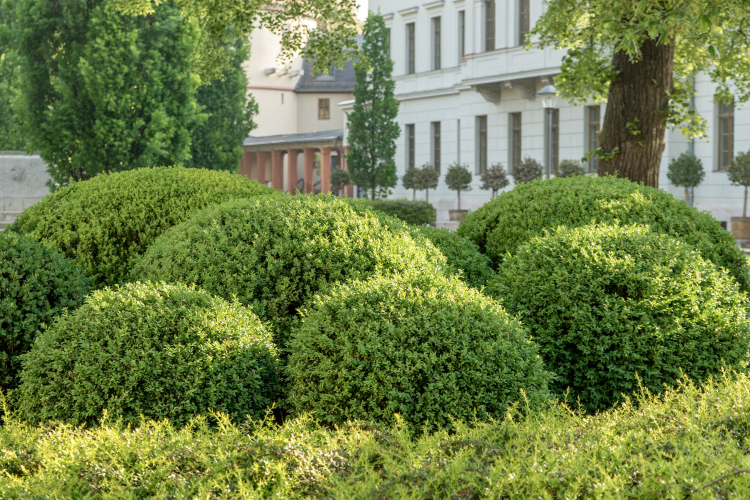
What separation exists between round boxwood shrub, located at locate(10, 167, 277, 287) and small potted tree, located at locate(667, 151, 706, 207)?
20.1 meters

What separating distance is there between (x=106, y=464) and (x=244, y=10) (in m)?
8.56

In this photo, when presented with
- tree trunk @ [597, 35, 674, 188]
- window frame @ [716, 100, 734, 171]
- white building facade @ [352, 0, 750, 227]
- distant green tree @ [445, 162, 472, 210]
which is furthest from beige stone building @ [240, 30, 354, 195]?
tree trunk @ [597, 35, 674, 188]

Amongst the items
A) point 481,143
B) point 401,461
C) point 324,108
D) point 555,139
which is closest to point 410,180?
point 481,143

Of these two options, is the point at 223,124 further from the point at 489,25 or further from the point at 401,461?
the point at 401,461

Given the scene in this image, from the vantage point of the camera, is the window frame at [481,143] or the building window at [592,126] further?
the window frame at [481,143]

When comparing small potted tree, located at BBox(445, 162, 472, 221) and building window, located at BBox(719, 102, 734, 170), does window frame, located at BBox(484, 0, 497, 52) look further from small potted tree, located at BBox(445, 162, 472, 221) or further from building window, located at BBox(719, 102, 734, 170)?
building window, located at BBox(719, 102, 734, 170)

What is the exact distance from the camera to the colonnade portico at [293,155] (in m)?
44.1

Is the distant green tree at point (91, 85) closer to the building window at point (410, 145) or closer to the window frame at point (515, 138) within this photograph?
the window frame at point (515, 138)

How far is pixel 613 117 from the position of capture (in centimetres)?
993

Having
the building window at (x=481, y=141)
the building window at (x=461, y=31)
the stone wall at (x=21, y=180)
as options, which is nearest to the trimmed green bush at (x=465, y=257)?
the stone wall at (x=21, y=180)

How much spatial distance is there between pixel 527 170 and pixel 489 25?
717 cm

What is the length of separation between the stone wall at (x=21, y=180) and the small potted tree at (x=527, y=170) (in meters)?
16.4

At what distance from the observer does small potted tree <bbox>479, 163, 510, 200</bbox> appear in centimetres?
2981

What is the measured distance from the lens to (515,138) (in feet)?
103
